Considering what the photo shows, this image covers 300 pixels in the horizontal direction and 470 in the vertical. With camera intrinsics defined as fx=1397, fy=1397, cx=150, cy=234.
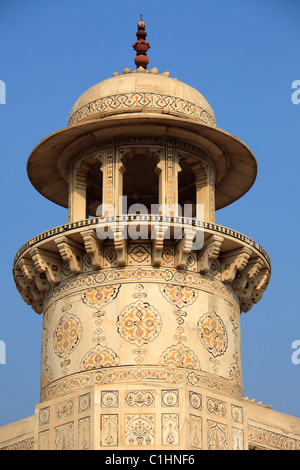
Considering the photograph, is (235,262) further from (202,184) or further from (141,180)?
(141,180)

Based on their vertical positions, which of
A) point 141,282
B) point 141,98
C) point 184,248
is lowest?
point 141,282

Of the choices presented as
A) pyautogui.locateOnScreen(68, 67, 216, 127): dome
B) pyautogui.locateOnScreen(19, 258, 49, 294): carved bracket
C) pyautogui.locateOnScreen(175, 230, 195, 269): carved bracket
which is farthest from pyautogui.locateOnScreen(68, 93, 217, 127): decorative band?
pyautogui.locateOnScreen(19, 258, 49, 294): carved bracket

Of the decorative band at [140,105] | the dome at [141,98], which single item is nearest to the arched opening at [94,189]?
the dome at [141,98]

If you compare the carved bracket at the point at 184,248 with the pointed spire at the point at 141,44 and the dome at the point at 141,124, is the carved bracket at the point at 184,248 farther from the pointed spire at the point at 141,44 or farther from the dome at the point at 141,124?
the pointed spire at the point at 141,44

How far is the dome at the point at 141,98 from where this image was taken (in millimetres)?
30531

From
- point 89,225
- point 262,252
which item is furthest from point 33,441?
point 262,252

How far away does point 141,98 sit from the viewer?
3056 cm

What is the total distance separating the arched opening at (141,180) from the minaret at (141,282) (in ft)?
0.40

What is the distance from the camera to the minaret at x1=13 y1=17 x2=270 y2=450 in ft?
89.2

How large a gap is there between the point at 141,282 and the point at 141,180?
507 cm

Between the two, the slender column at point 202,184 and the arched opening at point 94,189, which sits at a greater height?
the arched opening at point 94,189

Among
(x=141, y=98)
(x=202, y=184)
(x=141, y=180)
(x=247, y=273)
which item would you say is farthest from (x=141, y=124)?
(x=247, y=273)

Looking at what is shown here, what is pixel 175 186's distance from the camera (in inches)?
1184

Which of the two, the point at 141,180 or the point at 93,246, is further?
the point at 141,180
